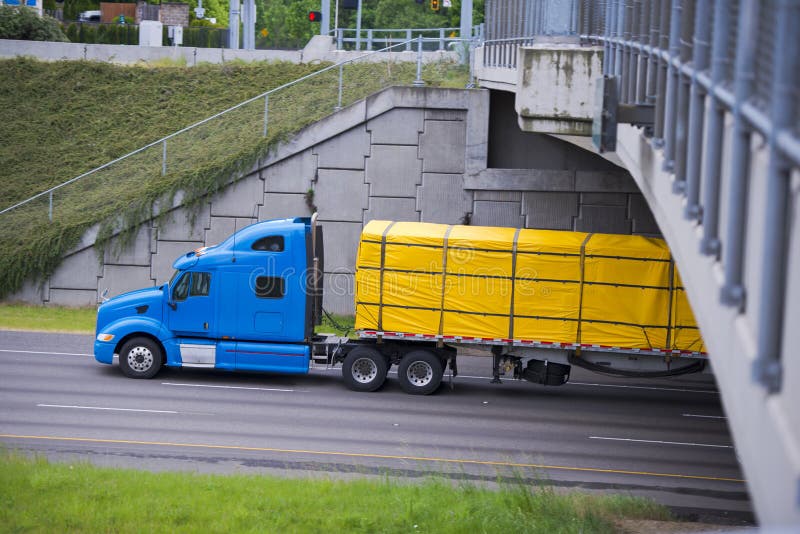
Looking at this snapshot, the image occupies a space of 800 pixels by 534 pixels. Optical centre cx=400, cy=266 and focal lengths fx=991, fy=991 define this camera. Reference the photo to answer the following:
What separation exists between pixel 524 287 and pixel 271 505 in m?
8.85

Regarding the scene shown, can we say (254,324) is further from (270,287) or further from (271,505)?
(271,505)

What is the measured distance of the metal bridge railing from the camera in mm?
4328

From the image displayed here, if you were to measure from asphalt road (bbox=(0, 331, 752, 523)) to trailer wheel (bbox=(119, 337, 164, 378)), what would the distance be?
0.25m

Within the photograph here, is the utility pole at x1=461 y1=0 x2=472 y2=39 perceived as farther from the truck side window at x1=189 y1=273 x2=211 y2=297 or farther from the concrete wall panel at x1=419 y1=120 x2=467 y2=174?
the truck side window at x1=189 y1=273 x2=211 y2=297

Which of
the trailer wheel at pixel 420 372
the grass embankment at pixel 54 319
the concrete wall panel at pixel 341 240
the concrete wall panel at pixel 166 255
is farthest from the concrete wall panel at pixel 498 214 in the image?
the concrete wall panel at pixel 166 255

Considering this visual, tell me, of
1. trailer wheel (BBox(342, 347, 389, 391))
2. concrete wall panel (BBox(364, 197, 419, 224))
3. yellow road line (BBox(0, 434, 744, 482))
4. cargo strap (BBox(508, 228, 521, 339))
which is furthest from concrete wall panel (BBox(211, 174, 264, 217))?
yellow road line (BBox(0, 434, 744, 482))

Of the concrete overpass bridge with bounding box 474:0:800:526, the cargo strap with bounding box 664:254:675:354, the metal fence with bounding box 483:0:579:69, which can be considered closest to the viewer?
the concrete overpass bridge with bounding box 474:0:800:526

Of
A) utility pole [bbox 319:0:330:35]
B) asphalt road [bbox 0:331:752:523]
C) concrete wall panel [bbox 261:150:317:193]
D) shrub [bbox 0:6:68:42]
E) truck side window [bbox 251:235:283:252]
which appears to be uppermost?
utility pole [bbox 319:0:330:35]

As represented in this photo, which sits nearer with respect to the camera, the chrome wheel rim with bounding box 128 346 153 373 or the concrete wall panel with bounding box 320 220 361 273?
the chrome wheel rim with bounding box 128 346 153 373

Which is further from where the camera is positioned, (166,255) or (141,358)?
(166,255)

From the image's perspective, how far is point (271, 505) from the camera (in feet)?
39.2

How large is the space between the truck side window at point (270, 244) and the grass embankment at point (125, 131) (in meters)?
7.28

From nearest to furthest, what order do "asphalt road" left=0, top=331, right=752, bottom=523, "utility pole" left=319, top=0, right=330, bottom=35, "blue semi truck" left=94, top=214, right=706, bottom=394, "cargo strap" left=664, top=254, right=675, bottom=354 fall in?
"asphalt road" left=0, top=331, right=752, bottom=523, "cargo strap" left=664, top=254, right=675, bottom=354, "blue semi truck" left=94, top=214, right=706, bottom=394, "utility pole" left=319, top=0, right=330, bottom=35

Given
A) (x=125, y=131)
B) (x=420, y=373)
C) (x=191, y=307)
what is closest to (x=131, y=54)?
(x=125, y=131)
